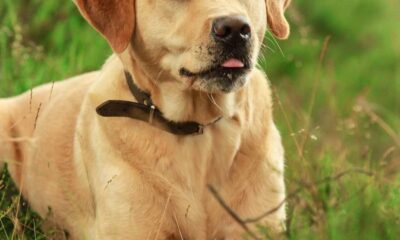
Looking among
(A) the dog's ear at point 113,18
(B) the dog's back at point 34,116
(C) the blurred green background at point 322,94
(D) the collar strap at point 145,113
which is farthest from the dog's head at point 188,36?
(B) the dog's back at point 34,116

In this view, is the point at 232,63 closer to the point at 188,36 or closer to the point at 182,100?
the point at 188,36

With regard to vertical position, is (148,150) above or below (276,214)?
above

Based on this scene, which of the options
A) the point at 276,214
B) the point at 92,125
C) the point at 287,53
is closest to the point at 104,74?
the point at 92,125

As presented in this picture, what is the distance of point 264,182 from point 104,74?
36.5 inches

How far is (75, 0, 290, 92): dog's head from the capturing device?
4.35 metres

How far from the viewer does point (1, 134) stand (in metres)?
5.91

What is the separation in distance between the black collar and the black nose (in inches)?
20.9

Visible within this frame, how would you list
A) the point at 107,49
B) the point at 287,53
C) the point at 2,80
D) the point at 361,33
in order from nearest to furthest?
the point at 2,80 → the point at 107,49 → the point at 287,53 → the point at 361,33

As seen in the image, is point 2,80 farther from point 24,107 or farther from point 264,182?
point 264,182

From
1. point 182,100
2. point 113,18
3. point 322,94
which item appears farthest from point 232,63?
point 322,94

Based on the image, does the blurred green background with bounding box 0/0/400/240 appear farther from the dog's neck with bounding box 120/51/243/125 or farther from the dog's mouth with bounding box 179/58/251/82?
the dog's mouth with bounding box 179/58/251/82

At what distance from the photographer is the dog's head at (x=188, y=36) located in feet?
14.3

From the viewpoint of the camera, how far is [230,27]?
4.31 metres

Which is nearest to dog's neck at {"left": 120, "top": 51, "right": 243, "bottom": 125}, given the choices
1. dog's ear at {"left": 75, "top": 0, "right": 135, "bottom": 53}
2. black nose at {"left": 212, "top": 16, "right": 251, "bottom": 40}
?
dog's ear at {"left": 75, "top": 0, "right": 135, "bottom": 53}
